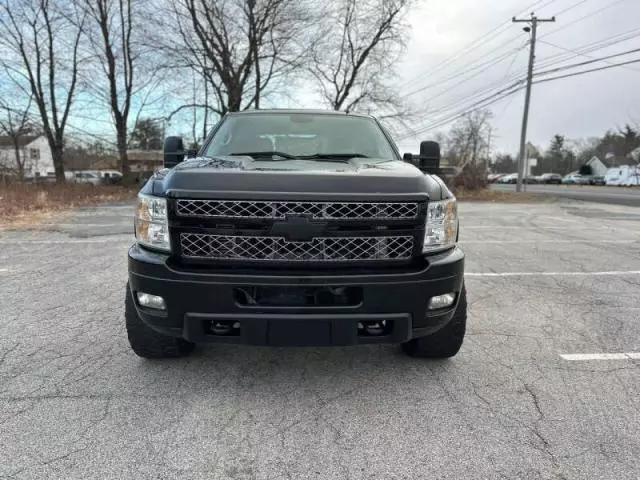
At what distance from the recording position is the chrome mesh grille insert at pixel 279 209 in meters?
2.38

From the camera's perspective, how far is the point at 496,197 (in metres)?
22.0

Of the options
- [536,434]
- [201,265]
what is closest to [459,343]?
[536,434]

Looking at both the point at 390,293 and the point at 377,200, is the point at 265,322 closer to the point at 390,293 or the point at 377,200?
the point at 390,293

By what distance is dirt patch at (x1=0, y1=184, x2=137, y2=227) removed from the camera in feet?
38.5

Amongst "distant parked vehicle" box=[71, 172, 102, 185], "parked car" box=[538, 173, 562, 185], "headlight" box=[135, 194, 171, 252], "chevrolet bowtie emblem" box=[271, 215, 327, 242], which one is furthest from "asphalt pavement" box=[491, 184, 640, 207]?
"distant parked vehicle" box=[71, 172, 102, 185]

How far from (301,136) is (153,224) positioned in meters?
1.69

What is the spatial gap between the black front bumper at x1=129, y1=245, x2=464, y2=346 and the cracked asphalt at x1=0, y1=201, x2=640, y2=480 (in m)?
0.45

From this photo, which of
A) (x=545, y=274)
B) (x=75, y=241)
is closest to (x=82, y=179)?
(x=75, y=241)

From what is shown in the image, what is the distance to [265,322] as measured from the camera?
237 cm

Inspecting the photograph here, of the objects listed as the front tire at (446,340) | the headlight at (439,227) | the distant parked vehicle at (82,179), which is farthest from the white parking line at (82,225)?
the distant parked vehicle at (82,179)

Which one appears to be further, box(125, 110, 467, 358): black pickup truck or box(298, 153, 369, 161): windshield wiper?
→ box(298, 153, 369, 161): windshield wiper

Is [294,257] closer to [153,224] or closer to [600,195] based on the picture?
[153,224]

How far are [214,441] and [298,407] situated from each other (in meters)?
0.52

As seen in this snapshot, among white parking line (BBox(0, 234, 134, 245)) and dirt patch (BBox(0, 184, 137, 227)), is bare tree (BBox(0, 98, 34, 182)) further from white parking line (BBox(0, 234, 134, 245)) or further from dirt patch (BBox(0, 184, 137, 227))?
white parking line (BBox(0, 234, 134, 245))
